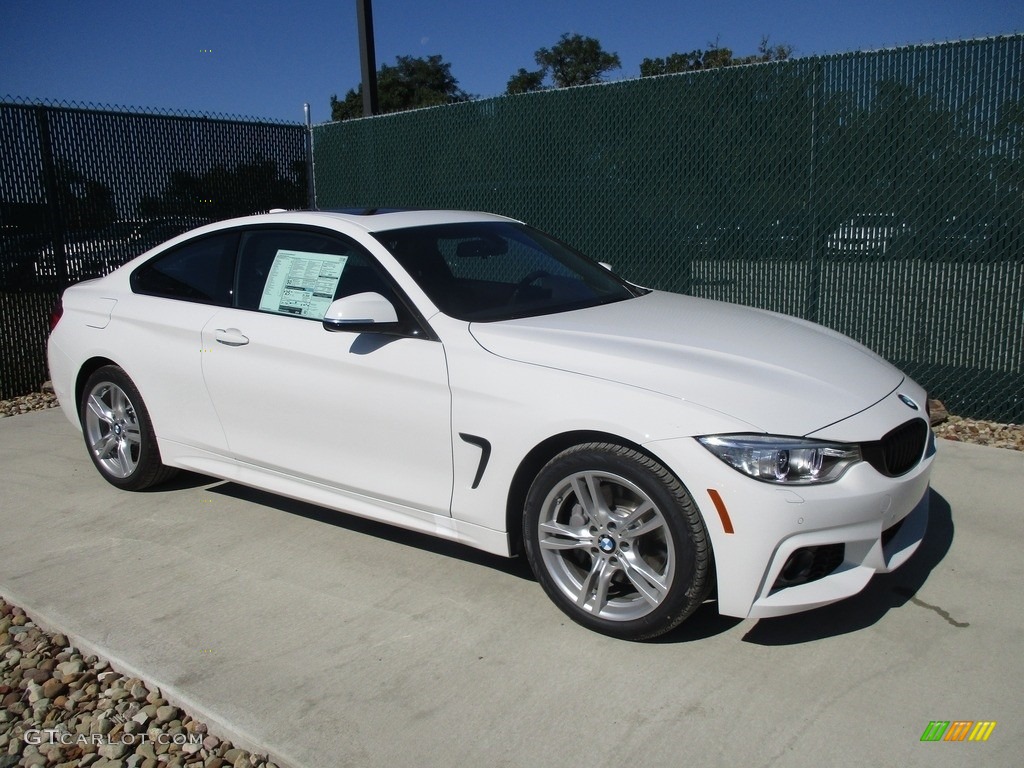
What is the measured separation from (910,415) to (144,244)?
795cm

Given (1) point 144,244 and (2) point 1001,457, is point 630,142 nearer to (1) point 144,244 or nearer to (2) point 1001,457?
(2) point 1001,457

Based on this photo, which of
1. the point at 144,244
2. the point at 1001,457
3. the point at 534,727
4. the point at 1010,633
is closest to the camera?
the point at 534,727

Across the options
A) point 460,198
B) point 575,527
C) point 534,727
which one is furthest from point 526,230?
point 460,198

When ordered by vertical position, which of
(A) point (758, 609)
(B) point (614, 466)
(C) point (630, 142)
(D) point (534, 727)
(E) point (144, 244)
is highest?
(C) point (630, 142)

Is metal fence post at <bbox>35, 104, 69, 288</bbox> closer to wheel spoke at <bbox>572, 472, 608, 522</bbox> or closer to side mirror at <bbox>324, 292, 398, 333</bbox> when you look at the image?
side mirror at <bbox>324, 292, 398, 333</bbox>

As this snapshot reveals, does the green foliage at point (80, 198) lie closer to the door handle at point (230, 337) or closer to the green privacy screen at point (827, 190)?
the green privacy screen at point (827, 190)

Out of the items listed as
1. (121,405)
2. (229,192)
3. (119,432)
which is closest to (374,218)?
(121,405)

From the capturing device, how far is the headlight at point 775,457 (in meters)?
3.01

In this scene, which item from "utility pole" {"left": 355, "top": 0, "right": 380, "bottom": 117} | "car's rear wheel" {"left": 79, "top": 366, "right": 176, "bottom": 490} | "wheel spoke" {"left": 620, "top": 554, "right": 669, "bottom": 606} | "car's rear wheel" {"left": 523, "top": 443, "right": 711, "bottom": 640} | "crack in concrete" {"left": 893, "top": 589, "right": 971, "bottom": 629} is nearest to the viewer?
"car's rear wheel" {"left": 523, "top": 443, "right": 711, "bottom": 640}

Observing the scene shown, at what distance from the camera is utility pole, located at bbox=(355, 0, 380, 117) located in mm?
10766

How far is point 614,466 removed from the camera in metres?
3.18

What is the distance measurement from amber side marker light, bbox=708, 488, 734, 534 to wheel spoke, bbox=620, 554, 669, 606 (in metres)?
0.34

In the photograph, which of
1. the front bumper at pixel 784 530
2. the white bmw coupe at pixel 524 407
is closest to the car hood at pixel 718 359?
the white bmw coupe at pixel 524 407

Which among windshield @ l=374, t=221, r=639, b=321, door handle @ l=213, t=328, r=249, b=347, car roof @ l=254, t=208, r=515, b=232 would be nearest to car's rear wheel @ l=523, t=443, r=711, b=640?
windshield @ l=374, t=221, r=639, b=321
